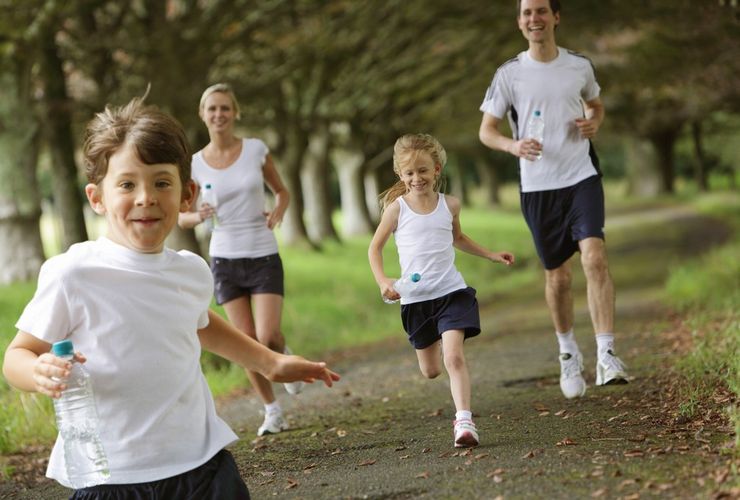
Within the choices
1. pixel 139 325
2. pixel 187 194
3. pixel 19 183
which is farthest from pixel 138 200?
pixel 19 183

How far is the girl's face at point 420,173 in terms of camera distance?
6.30 meters

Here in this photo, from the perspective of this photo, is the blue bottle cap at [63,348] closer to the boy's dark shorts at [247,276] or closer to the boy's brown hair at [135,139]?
the boy's brown hair at [135,139]

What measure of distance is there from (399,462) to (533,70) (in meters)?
3.29

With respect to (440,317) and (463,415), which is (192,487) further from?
(440,317)

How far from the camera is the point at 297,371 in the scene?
411 cm

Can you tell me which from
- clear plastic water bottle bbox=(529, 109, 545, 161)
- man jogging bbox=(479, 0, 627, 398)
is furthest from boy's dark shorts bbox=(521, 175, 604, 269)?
clear plastic water bottle bbox=(529, 109, 545, 161)

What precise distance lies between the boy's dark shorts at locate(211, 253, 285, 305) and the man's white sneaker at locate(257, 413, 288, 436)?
93 centimetres

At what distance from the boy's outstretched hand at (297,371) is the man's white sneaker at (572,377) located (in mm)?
3545

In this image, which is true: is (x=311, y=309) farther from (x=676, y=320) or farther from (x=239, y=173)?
(x=239, y=173)

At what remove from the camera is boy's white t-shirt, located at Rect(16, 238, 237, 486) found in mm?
3807

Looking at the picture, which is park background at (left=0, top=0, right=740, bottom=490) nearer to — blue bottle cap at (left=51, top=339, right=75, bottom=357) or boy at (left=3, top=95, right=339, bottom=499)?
boy at (left=3, top=95, right=339, bottom=499)

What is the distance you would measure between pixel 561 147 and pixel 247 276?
251cm

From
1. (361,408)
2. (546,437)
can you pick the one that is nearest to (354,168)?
(361,408)

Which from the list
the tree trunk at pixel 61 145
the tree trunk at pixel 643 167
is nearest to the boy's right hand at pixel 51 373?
the tree trunk at pixel 61 145
